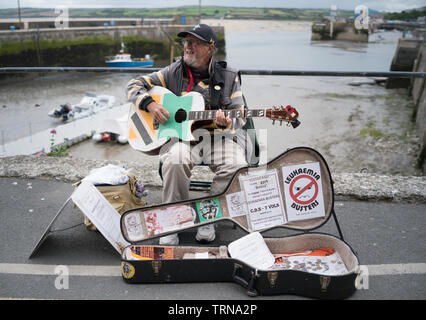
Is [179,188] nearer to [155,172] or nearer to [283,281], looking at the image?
[283,281]

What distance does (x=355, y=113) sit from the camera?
27812mm

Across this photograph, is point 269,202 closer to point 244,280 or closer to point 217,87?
point 244,280

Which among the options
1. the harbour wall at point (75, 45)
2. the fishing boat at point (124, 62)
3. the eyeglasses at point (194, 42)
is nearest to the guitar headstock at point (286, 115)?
the eyeglasses at point (194, 42)

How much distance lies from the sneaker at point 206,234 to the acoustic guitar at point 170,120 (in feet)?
2.14

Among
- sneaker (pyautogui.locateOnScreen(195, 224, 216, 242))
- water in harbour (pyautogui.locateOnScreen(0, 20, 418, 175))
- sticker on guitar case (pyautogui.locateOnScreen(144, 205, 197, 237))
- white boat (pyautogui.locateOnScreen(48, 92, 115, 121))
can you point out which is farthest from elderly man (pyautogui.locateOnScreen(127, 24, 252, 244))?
white boat (pyautogui.locateOnScreen(48, 92, 115, 121))

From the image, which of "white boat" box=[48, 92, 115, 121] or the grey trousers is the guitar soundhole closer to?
the grey trousers

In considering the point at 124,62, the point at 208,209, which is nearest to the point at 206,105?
the point at 208,209

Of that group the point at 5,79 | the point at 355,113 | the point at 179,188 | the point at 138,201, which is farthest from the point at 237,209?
the point at 5,79

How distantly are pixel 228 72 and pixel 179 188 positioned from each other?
0.99 m

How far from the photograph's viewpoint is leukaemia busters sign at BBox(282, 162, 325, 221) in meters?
2.47

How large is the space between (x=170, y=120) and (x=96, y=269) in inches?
46.3

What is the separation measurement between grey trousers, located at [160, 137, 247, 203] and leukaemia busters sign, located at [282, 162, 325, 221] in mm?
357

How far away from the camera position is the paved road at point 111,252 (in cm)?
213

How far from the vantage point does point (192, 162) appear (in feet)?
8.85
